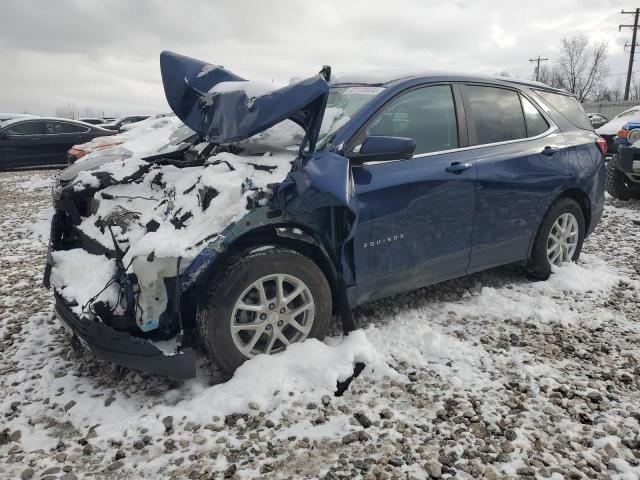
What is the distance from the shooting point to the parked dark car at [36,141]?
40.9ft

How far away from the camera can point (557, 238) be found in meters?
4.33

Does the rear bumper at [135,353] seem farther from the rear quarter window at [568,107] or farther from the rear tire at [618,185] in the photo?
the rear tire at [618,185]

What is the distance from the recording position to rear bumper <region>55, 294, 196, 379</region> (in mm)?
2441

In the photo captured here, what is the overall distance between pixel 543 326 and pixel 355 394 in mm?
1630

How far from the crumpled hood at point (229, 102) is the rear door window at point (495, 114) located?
125 centimetres

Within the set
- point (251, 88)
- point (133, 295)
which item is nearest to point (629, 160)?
point (251, 88)

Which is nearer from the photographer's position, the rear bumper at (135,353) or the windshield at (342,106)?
the rear bumper at (135,353)

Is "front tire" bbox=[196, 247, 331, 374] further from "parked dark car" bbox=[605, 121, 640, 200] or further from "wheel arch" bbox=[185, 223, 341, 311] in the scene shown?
"parked dark car" bbox=[605, 121, 640, 200]

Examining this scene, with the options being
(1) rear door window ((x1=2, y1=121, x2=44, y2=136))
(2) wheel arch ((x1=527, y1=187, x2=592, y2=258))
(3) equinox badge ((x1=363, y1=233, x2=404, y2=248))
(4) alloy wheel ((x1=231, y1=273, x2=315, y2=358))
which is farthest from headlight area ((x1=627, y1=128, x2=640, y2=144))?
(1) rear door window ((x1=2, y1=121, x2=44, y2=136))

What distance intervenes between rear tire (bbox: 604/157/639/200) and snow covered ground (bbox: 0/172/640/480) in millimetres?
5089

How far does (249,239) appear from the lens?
2760 millimetres

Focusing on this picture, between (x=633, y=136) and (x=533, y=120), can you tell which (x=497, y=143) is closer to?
(x=533, y=120)

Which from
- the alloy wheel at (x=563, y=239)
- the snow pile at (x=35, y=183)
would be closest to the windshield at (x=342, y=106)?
the alloy wheel at (x=563, y=239)

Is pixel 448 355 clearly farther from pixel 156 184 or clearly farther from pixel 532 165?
pixel 156 184
